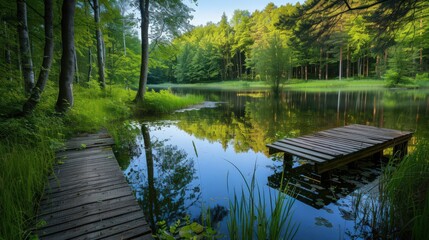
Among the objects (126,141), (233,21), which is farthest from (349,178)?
(233,21)

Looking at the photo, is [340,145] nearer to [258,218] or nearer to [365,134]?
[365,134]

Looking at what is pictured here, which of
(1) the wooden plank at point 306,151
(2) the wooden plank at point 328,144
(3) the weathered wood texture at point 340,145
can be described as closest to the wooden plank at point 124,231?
(3) the weathered wood texture at point 340,145

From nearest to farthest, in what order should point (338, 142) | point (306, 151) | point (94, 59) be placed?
point (306, 151), point (338, 142), point (94, 59)

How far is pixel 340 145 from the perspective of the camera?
4.87m

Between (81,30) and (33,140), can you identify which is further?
(81,30)

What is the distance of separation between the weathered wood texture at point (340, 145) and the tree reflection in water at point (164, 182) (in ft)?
6.74

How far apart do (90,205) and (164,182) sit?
1648 mm

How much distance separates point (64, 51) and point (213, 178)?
17.1 ft

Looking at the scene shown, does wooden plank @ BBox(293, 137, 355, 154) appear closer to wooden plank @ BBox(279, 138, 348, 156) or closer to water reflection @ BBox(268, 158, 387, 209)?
wooden plank @ BBox(279, 138, 348, 156)

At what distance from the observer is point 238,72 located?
48.9m

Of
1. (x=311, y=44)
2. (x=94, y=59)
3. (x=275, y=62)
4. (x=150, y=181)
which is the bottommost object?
(x=150, y=181)

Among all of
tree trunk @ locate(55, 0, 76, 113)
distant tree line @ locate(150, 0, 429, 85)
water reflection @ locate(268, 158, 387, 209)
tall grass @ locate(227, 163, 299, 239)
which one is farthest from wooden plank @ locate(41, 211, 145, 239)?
tree trunk @ locate(55, 0, 76, 113)

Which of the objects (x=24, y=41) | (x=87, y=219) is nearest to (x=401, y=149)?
(x=87, y=219)

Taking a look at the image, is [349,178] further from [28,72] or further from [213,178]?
[28,72]
